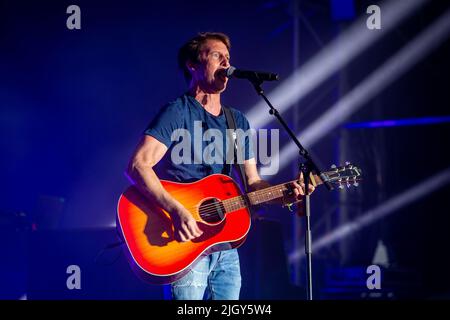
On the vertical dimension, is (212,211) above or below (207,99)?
below

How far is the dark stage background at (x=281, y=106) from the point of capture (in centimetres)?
678

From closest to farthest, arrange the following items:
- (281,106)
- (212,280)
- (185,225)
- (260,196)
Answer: (185,225) < (212,280) < (260,196) < (281,106)

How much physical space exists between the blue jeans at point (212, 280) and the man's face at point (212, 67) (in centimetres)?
108

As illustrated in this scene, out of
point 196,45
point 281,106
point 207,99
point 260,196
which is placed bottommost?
point 260,196

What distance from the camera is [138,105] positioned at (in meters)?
7.39

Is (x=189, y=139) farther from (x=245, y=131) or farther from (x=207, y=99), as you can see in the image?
(x=245, y=131)

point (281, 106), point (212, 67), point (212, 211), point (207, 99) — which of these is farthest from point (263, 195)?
point (281, 106)

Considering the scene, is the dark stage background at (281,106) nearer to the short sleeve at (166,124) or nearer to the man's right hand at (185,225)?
the short sleeve at (166,124)

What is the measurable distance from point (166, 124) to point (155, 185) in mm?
384

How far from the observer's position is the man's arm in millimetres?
3207

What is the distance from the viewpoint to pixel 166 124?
3.38 m

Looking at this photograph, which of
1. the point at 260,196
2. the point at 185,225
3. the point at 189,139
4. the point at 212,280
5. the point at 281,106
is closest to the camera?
the point at 185,225
